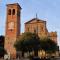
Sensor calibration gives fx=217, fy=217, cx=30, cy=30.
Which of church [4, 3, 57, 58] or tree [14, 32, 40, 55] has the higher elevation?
church [4, 3, 57, 58]

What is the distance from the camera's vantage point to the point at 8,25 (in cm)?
6209

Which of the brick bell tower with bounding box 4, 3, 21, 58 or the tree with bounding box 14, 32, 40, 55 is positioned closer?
the tree with bounding box 14, 32, 40, 55

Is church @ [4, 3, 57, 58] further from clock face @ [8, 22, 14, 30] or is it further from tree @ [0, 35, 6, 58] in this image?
tree @ [0, 35, 6, 58]

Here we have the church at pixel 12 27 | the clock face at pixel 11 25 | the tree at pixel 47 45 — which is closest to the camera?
the tree at pixel 47 45

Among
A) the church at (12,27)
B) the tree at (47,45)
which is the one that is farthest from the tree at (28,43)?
the church at (12,27)

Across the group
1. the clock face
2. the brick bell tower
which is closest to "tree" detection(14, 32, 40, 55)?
the brick bell tower

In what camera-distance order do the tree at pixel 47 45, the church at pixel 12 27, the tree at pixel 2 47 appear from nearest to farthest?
the tree at pixel 47 45 < the tree at pixel 2 47 < the church at pixel 12 27

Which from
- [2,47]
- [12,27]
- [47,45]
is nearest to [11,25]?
[12,27]

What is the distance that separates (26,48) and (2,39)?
73.0 ft

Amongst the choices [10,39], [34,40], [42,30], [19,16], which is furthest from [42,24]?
[34,40]

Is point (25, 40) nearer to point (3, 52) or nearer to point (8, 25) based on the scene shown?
point (3, 52)

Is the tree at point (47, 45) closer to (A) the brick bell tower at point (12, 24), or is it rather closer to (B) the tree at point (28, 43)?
(B) the tree at point (28, 43)

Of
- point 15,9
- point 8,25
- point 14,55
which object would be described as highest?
point 15,9

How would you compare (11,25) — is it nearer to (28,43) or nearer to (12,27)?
(12,27)
